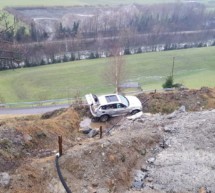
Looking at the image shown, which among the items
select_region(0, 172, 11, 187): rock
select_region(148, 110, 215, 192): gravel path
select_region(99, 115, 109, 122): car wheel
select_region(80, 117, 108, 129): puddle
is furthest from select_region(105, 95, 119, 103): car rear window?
select_region(0, 172, 11, 187): rock

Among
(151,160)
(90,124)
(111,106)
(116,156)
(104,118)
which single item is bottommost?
(90,124)

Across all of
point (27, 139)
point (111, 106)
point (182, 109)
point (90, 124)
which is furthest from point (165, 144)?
point (27, 139)

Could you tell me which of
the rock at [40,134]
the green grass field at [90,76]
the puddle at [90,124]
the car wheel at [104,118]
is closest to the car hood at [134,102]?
the car wheel at [104,118]

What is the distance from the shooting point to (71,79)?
219ft

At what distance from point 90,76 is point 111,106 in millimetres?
44713

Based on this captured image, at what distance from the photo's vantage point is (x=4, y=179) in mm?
14523

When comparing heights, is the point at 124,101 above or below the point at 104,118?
above

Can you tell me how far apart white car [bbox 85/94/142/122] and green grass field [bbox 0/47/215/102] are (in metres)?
33.6

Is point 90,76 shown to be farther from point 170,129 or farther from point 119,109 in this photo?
point 170,129

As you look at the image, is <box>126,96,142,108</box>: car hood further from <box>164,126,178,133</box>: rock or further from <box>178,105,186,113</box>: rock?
<box>164,126,178,133</box>: rock

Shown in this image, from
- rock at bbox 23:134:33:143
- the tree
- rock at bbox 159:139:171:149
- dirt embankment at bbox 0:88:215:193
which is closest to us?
dirt embankment at bbox 0:88:215:193

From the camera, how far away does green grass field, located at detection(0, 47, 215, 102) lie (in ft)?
197

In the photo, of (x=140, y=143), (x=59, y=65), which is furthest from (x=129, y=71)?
(x=140, y=143)

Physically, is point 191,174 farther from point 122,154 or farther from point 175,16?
point 175,16
